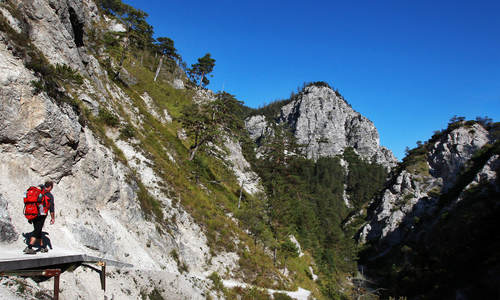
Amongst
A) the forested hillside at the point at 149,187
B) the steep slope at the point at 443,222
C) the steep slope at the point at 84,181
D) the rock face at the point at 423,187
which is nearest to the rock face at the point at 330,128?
the steep slope at the point at 443,222

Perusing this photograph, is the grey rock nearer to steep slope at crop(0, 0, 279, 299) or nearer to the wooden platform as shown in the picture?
steep slope at crop(0, 0, 279, 299)

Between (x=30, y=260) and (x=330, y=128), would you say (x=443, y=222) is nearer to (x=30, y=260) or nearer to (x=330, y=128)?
(x=30, y=260)

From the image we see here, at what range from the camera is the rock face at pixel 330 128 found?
182 meters

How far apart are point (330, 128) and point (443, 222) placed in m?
142

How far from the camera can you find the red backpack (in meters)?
5.87

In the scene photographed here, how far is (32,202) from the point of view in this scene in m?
5.89

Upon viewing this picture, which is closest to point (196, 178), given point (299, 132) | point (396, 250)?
point (396, 250)

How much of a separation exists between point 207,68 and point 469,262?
60777mm

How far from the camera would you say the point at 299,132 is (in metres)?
190

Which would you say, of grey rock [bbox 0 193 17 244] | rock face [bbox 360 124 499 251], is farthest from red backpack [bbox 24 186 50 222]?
rock face [bbox 360 124 499 251]

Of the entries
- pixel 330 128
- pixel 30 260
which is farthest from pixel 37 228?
pixel 330 128

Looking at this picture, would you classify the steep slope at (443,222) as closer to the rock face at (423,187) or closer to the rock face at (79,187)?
the rock face at (423,187)

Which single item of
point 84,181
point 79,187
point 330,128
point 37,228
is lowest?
point 37,228

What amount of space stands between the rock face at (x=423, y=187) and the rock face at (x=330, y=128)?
9342cm
